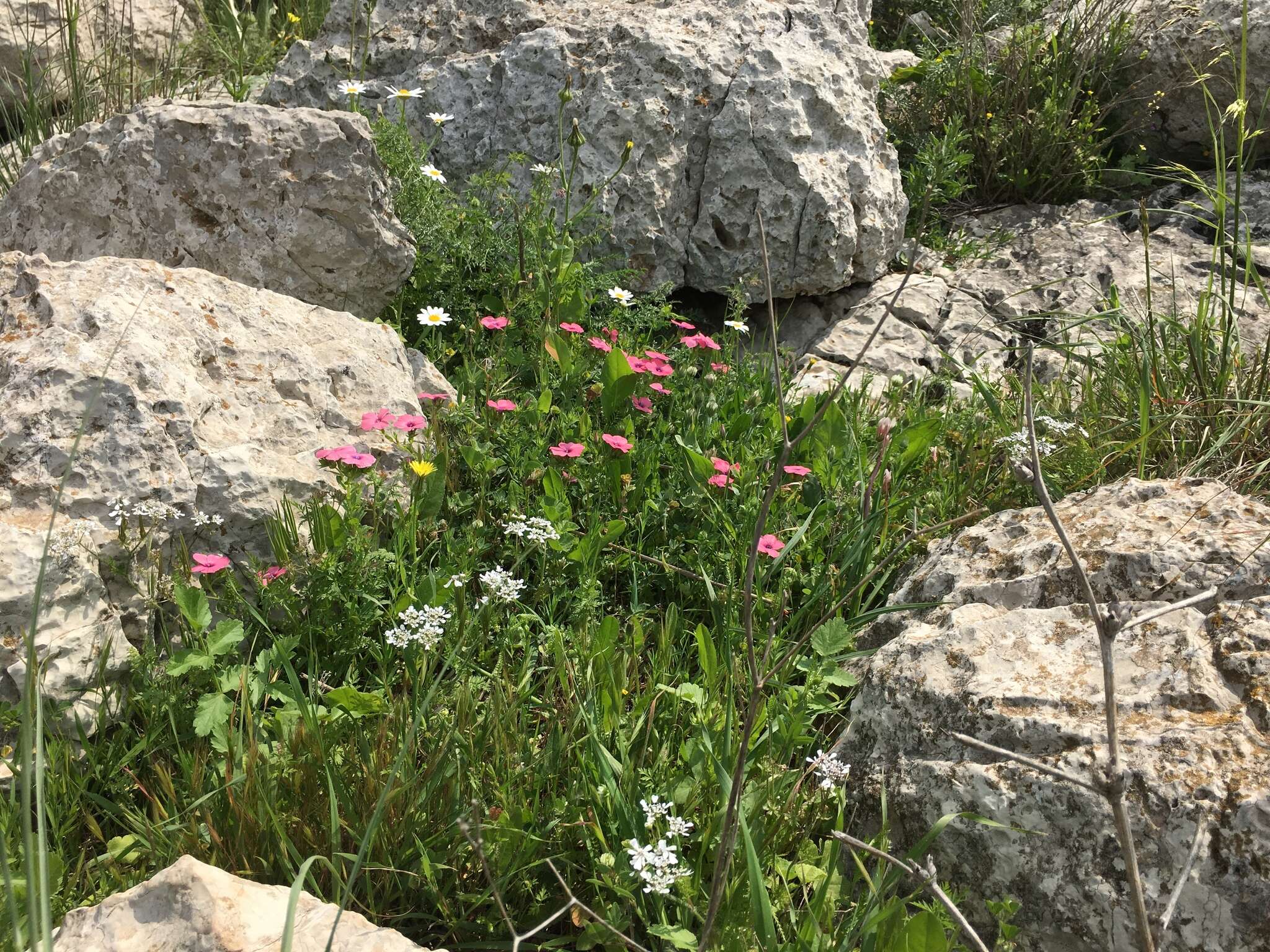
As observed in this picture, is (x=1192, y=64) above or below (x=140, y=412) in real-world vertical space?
above

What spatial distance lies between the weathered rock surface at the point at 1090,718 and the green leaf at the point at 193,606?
4.88ft

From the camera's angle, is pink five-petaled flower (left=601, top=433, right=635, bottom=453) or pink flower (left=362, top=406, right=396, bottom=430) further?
pink five-petaled flower (left=601, top=433, right=635, bottom=453)

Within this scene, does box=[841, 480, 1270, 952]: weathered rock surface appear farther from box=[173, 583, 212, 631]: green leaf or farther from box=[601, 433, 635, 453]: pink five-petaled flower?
box=[173, 583, 212, 631]: green leaf

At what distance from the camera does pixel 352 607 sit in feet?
8.09

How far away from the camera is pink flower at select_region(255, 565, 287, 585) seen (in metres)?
2.47

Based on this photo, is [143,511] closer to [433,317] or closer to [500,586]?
[500,586]

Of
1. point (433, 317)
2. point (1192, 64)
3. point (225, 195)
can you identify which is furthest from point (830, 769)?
point (1192, 64)

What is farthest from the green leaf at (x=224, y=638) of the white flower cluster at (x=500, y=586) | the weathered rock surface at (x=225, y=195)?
the weathered rock surface at (x=225, y=195)

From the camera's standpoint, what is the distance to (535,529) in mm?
2570

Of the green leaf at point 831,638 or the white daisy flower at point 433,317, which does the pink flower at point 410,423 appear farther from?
the green leaf at point 831,638

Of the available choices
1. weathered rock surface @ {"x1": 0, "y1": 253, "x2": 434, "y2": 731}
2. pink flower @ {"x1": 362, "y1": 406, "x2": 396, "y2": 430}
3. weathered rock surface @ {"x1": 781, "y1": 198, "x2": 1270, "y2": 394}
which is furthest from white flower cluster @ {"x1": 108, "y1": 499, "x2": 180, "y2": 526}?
weathered rock surface @ {"x1": 781, "y1": 198, "x2": 1270, "y2": 394}

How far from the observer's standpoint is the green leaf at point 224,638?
228 centimetres

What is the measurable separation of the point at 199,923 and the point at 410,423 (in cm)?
158

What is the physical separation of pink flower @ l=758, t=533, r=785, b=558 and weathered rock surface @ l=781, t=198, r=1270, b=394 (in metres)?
1.24
